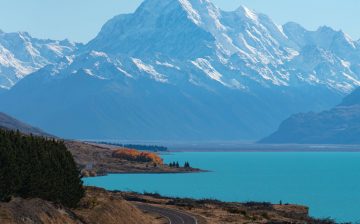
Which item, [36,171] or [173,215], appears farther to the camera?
[173,215]

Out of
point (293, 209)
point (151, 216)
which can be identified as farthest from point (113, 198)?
point (293, 209)

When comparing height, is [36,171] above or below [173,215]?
above

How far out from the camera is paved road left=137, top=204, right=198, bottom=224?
92625mm

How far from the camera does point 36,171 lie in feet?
259

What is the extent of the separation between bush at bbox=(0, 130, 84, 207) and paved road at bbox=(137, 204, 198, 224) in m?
11.0

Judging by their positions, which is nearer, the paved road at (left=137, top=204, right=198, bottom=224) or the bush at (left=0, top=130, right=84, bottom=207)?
the bush at (left=0, top=130, right=84, bottom=207)

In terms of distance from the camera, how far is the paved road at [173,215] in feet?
304

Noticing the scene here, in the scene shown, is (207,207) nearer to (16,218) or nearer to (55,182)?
(55,182)

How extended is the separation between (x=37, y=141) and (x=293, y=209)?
2042 inches

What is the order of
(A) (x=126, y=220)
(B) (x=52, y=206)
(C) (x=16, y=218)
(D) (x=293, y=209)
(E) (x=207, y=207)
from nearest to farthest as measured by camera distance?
(C) (x=16, y=218) < (B) (x=52, y=206) < (A) (x=126, y=220) < (E) (x=207, y=207) < (D) (x=293, y=209)

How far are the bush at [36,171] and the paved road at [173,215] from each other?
11.0 meters

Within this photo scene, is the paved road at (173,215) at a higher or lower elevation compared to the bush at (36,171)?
lower

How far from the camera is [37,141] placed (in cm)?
8575

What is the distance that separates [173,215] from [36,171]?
24.0 m
